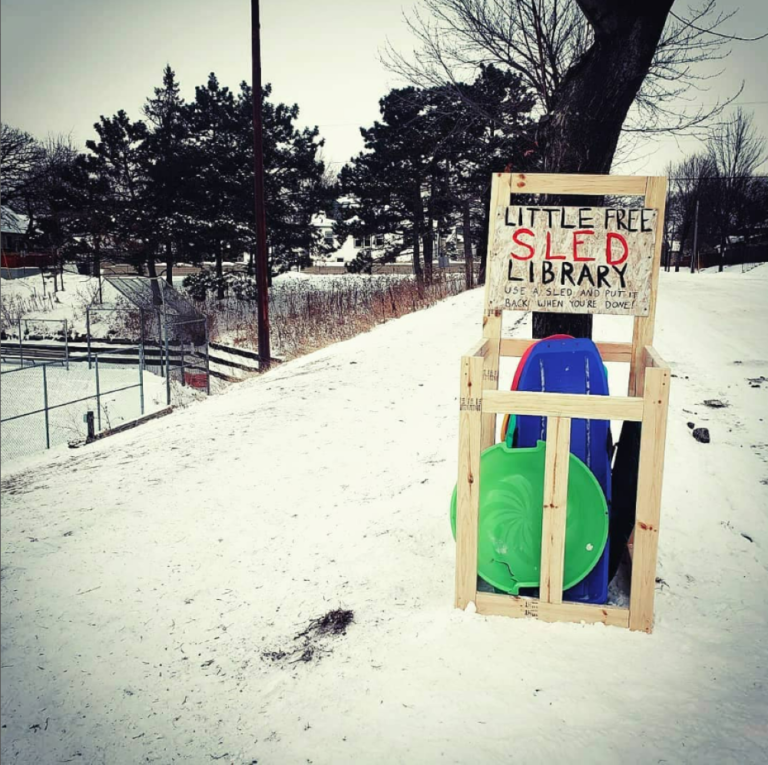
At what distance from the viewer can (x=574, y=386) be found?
2.66 meters

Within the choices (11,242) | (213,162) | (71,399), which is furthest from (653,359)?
(213,162)

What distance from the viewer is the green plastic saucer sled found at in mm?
2414

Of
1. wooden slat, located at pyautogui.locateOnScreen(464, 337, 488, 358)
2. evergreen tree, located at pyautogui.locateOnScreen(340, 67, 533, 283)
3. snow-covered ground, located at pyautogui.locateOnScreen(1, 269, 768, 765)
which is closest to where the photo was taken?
snow-covered ground, located at pyautogui.locateOnScreen(1, 269, 768, 765)

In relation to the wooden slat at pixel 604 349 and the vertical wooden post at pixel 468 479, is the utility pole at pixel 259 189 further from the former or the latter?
the vertical wooden post at pixel 468 479

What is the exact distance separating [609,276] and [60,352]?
19.8m

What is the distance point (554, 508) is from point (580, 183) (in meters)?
1.39

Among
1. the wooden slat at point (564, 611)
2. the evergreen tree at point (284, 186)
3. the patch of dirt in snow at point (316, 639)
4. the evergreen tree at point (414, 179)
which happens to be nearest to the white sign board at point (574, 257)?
the wooden slat at point (564, 611)

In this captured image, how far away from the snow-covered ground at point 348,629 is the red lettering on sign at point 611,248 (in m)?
1.40

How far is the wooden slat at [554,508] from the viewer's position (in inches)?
90.4

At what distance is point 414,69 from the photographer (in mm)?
12844

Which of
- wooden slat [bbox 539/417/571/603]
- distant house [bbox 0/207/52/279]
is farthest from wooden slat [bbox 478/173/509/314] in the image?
distant house [bbox 0/207/52/279]

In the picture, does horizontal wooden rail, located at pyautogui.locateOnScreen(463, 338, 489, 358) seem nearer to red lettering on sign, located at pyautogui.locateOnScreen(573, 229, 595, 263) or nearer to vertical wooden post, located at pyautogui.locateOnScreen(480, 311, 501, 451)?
vertical wooden post, located at pyautogui.locateOnScreen(480, 311, 501, 451)

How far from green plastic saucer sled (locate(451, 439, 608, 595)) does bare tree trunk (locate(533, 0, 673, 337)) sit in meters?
1.73

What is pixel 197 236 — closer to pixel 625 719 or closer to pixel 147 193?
pixel 147 193
